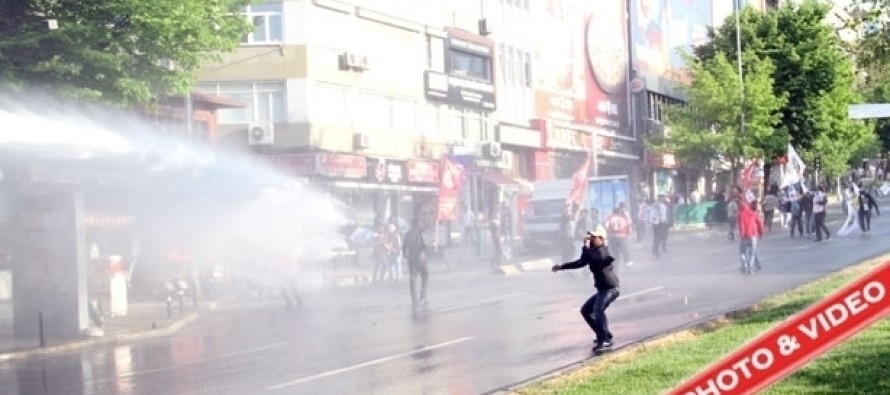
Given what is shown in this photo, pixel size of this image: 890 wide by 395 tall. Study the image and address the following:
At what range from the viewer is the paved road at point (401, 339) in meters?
14.5

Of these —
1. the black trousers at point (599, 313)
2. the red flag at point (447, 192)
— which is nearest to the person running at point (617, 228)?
the red flag at point (447, 192)

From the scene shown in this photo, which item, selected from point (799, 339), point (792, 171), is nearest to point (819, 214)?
point (792, 171)

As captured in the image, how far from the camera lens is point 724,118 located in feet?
225

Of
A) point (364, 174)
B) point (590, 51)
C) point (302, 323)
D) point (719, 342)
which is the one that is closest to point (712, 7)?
point (590, 51)

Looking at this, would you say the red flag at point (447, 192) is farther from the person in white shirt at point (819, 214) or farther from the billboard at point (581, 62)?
the billboard at point (581, 62)

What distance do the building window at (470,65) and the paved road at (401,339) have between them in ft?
78.6

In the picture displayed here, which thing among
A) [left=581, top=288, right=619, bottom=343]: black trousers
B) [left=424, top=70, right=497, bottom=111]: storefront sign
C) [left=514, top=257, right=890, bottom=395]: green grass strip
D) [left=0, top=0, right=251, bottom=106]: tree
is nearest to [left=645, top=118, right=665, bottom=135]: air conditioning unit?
[left=424, top=70, right=497, bottom=111]: storefront sign

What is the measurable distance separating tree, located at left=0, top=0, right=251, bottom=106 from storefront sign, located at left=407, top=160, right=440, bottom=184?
25770 mm

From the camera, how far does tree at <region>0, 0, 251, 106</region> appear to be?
2391 centimetres

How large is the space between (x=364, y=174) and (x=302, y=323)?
25.1m

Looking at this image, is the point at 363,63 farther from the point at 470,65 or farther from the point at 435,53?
the point at 470,65

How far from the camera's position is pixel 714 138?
67000mm

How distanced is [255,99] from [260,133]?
6.39 feet

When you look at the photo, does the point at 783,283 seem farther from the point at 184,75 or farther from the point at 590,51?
the point at 590,51
